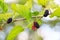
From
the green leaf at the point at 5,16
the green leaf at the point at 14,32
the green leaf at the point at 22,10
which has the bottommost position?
the green leaf at the point at 14,32

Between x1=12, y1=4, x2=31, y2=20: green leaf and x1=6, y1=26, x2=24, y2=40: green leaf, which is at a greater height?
x1=12, y1=4, x2=31, y2=20: green leaf

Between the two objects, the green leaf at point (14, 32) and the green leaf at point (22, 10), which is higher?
the green leaf at point (22, 10)

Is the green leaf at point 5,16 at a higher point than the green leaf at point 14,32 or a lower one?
higher

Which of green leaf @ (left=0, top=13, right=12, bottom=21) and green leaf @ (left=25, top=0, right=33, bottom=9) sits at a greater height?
green leaf @ (left=25, top=0, right=33, bottom=9)

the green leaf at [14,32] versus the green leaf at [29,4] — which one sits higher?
the green leaf at [29,4]

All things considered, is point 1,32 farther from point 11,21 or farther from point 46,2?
point 46,2

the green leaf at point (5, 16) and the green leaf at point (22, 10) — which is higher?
the green leaf at point (22, 10)

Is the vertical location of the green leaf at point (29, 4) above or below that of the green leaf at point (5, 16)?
above

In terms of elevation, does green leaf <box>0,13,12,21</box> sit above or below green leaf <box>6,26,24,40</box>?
above

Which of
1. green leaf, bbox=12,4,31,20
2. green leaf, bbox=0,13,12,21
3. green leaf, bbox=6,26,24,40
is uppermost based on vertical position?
green leaf, bbox=12,4,31,20

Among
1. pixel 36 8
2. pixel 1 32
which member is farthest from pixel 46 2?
pixel 1 32
